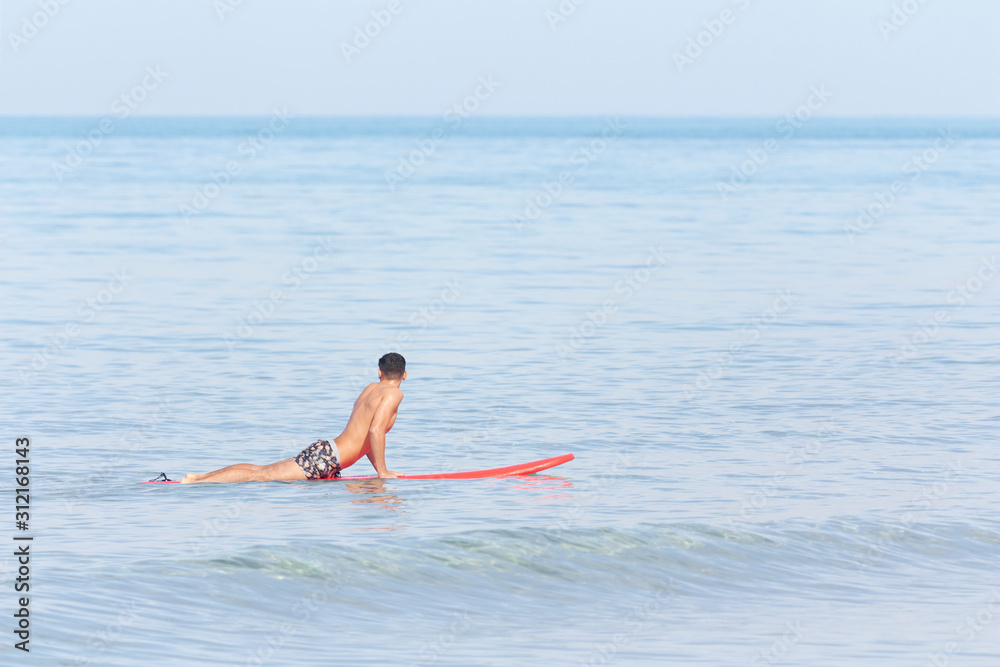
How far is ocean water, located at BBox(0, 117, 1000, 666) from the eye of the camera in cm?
788

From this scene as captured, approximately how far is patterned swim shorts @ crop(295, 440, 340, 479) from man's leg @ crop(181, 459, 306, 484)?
6cm

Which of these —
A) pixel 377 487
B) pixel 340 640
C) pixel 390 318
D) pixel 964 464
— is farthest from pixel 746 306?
pixel 340 640

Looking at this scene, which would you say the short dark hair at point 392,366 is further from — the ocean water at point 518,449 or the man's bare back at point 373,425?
the ocean water at point 518,449

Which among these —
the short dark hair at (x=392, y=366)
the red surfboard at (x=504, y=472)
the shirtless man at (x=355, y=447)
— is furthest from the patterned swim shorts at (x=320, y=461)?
the short dark hair at (x=392, y=366)

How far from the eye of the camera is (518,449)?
12805 millimetres

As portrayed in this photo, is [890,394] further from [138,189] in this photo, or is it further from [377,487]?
[138,189]

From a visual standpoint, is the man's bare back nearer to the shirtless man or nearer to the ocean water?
the shirtless man

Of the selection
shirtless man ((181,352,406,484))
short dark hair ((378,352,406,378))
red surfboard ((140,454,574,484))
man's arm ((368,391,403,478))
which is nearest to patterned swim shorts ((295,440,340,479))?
shirtless man ((181,352,406,484))

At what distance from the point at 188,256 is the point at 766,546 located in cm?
2358

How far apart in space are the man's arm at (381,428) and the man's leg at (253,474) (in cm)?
68

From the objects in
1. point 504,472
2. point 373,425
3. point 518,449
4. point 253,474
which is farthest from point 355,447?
point 518,449

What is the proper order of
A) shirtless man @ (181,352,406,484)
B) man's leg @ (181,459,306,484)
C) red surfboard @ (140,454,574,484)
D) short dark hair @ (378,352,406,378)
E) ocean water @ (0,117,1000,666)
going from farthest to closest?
red surfboard @ (140,454,574,484), short dark hair @ (378,352,406,378), shirtless man @ (181,352,406,484), man's leg @ (181,459,306,484), ocean water @ (0,117,1000,666)

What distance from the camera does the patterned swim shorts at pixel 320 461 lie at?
1126cm

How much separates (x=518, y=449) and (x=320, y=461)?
2.32 m
